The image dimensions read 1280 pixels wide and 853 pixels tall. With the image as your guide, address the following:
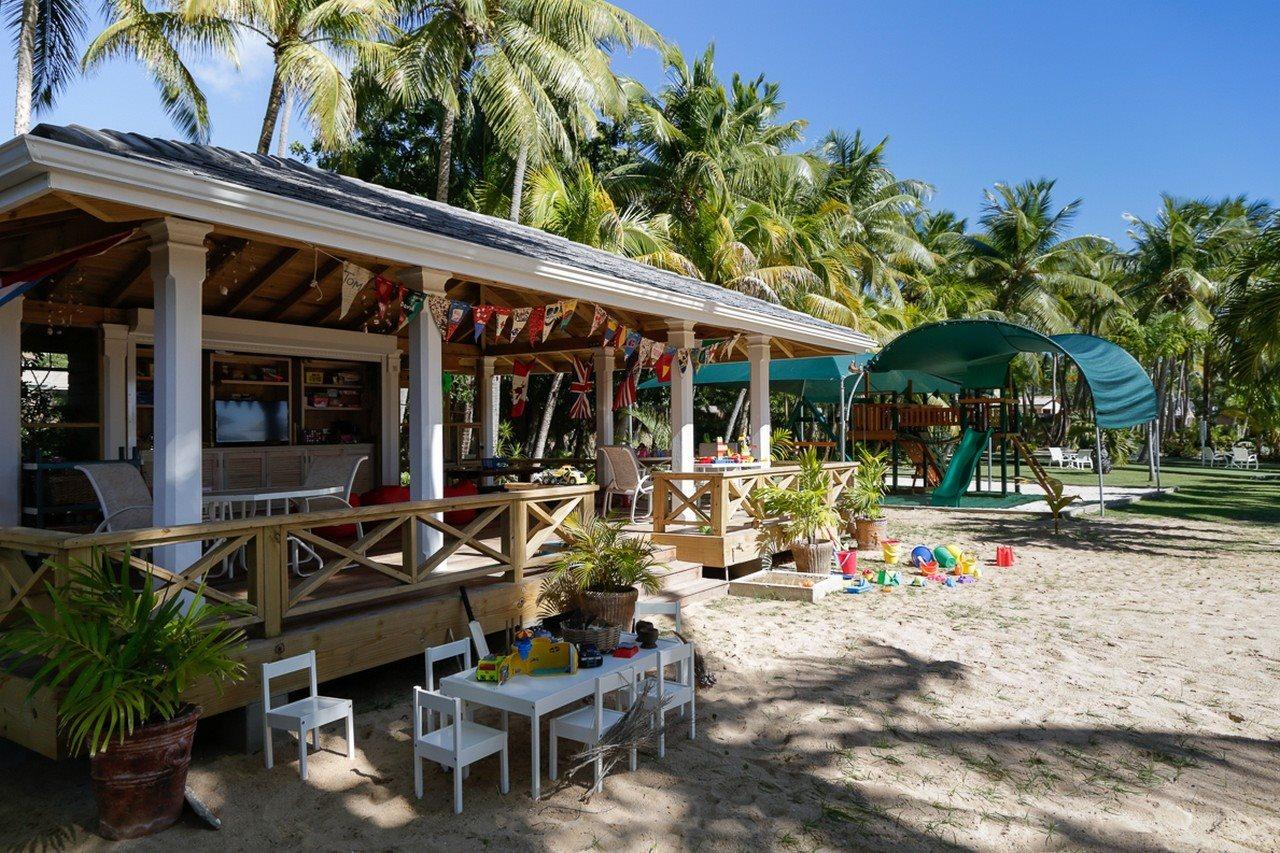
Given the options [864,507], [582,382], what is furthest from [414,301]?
[864,507]

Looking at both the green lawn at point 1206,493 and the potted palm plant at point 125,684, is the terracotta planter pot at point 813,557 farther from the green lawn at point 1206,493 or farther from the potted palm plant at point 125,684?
the green lawn at point 1206,493

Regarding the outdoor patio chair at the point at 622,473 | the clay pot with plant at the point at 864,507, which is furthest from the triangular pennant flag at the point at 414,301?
the clay pot with plant at the point at 864,507

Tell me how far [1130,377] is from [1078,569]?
626 cm

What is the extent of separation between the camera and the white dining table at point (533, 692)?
4.07 metres

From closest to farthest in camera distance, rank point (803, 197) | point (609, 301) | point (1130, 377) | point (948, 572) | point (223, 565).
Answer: point (223, 565)
point (609, 301)
point (948, 572)
point (1130, 377)
point (803, 197)

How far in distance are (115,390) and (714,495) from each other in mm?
6056

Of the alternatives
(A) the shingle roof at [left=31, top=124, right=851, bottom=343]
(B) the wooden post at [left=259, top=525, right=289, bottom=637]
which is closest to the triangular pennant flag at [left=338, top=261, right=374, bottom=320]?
(A) the shingle roof at [left=31, top=124, right=851, bottom=343]

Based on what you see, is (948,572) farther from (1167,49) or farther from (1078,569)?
(1167,49)

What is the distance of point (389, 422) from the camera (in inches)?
420

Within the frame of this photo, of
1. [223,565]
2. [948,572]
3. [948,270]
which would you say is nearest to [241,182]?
[223,565]

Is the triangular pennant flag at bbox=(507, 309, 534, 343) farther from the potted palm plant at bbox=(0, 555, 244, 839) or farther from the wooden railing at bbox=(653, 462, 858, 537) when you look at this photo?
the potted palm plant at bbox=(0, 555, 244, 839)

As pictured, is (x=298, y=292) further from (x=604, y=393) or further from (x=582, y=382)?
(x=582, y=382)

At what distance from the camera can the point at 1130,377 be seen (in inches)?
583

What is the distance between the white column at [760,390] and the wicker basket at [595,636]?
606cm
